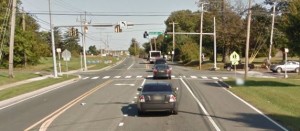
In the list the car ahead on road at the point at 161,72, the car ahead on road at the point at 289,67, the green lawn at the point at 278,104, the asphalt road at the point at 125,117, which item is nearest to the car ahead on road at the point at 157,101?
the asphalt road at the point at 125,117

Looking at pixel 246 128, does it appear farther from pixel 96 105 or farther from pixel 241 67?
pixel 241 67

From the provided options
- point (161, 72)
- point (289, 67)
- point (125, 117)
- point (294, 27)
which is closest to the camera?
point (125, 117)

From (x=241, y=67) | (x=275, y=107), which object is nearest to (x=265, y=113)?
(x=275, y=107)

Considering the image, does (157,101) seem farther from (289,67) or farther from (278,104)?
(289,67)

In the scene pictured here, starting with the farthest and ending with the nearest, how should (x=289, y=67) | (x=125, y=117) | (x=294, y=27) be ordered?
1. (x=289, y=67)
2. (x=294, y=27)
3. (x=125, y=117)

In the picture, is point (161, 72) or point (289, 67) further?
point (289, 67)

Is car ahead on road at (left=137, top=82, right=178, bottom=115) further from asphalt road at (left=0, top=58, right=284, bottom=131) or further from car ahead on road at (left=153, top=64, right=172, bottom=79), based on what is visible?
car ahead on road at (left=153, top=64, right=172, bottom=79)

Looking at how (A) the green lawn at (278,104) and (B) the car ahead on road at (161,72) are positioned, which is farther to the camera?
(B) the car ahead on road at (161,72)

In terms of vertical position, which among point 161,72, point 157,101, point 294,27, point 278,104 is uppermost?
point 294,27

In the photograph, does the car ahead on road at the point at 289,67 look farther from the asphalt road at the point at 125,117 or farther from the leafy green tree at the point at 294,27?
the asphalt road at the point at 125,117

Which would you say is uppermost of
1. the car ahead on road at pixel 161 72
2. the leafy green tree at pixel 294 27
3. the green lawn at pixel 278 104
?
the leafy green tree at pixel 294 27

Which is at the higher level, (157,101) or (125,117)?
(157,101)

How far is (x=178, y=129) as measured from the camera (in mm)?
14328

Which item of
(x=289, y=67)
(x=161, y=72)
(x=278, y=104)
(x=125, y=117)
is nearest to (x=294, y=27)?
(x=278, y=104)
